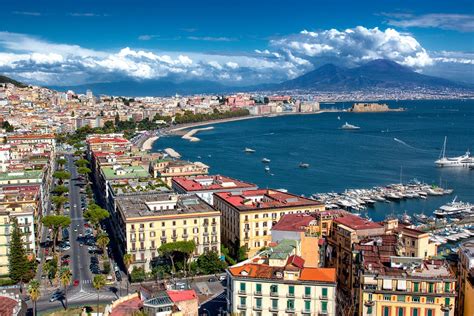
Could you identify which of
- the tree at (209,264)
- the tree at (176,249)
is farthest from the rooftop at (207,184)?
the tree at (176,249)

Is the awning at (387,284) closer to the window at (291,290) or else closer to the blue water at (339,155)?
the window at (291,290)

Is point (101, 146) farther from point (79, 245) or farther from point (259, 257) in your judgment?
point (259, 257)

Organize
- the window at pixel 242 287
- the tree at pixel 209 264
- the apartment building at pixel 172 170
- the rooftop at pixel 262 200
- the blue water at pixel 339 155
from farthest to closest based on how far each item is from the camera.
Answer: the blue water at pixel 339 155 < the apartment building at pixel 172 170 < the rooftop at pixel 262 200 < the tree at pixel 209 264 < the window at pixel 242 287

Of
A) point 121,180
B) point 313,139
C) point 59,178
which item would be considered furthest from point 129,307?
point 313,139

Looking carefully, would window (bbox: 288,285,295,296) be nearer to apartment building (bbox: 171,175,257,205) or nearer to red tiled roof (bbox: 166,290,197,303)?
red tiled roof (bbox: 166,290,197,303)

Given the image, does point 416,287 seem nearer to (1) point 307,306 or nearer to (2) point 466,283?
(2) point 466,283

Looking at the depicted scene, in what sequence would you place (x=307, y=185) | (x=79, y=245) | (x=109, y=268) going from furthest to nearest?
(x=307, y=185), (x=79, y=245), (x=109, y=268)

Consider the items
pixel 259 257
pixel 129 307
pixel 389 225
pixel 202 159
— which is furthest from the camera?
pixel 202 159

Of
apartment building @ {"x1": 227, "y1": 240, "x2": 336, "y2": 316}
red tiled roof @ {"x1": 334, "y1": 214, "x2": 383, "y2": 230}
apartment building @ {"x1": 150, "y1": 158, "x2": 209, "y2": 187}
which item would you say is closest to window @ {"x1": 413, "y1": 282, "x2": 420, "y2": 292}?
apartment building @ {"x1": 227, "y1": 240, "x2": 336, "y2": 316}
